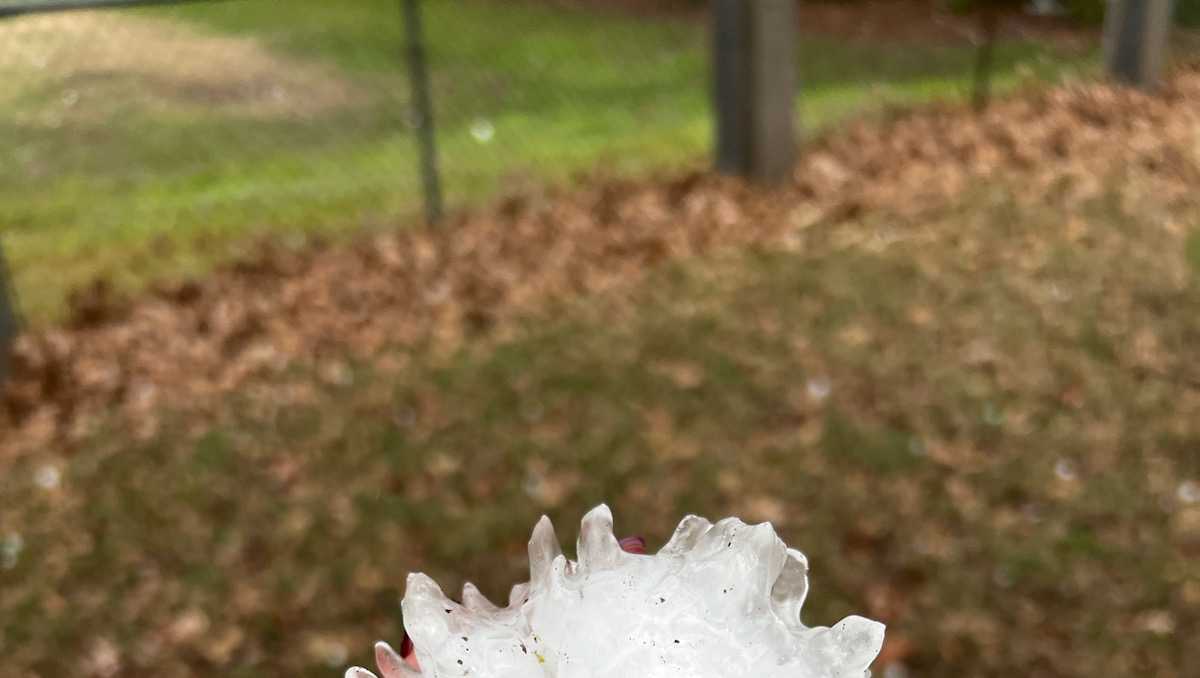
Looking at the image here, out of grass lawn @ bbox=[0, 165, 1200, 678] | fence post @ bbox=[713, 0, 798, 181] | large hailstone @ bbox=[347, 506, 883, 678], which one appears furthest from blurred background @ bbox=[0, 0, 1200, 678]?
large hailstone @ bbox=[347, 506, 883, 678]

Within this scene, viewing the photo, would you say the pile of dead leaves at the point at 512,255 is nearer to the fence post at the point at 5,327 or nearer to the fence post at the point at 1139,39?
the fence post at the point at 5,327

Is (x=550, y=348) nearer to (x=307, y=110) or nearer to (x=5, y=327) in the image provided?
(x=5, y=327)

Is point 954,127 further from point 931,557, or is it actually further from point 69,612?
point 69,612

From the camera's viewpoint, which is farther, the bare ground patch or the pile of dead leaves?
the bare ground patch

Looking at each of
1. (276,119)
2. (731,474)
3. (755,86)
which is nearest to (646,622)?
(731,474)

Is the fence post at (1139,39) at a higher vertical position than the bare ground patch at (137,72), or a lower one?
lower

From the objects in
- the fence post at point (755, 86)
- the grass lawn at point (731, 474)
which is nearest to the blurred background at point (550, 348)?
the grass lawn at point (731, 474)

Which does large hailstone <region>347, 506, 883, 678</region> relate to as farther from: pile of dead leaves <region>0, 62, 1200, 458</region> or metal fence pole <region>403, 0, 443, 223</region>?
metal fence pole <region>403, 0, 443, 223</region>
